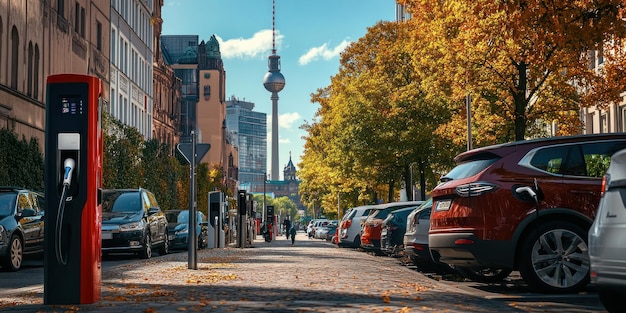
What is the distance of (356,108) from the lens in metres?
47.6

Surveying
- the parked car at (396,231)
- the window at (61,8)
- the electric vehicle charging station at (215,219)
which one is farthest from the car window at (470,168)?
the window at (61,8)

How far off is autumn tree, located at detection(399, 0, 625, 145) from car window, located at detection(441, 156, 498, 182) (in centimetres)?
484

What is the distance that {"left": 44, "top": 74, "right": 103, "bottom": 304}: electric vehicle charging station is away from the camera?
1022 centimetres

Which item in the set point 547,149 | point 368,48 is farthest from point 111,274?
point 368,48

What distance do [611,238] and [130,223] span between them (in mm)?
18388

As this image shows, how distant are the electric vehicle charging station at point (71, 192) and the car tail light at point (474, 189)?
15.7 ft

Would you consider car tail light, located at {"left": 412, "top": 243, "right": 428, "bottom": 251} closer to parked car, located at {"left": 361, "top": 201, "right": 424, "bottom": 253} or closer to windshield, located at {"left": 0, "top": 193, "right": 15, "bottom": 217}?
windshield, located at {"left": 0, "top": 193, "right": 15, "bottom": 217}

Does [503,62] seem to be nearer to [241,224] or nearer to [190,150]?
A: [190,150]

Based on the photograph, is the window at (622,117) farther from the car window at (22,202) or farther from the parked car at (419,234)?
the car window at (22,202)

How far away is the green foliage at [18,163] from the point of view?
34.0 meters

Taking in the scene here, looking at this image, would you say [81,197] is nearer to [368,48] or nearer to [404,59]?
[404,59]

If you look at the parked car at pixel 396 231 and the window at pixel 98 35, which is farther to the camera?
the window at pixel 98 35

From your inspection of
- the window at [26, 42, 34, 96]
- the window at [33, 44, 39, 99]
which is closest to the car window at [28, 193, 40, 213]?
the window at [26, 42, 34, 96]

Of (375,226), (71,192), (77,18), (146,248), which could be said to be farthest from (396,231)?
(77,18)
